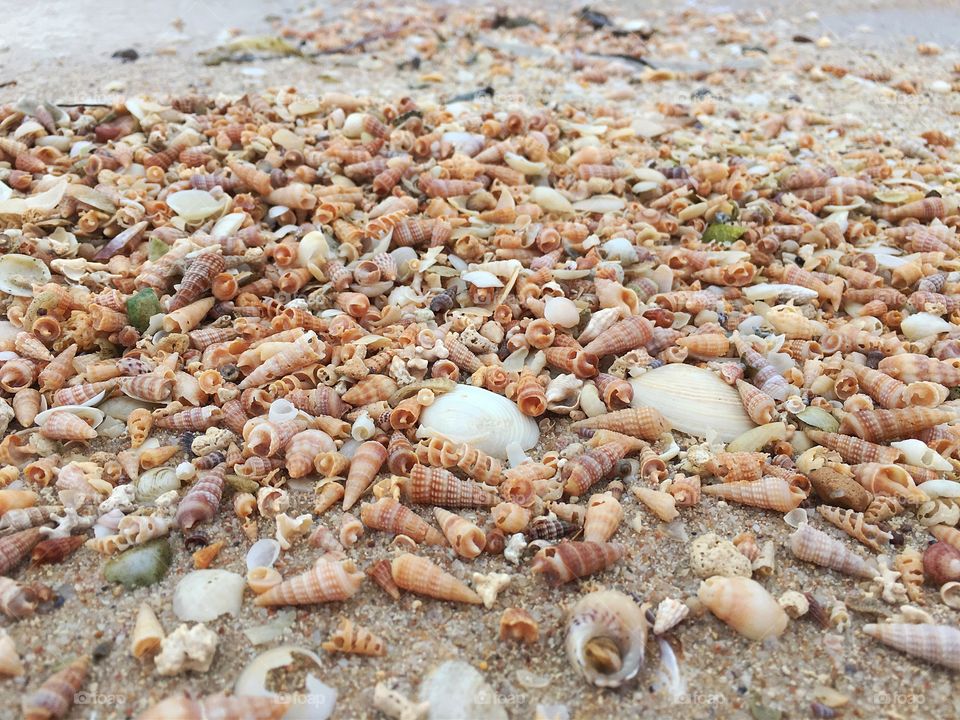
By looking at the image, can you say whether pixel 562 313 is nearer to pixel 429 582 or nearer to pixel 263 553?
pixel 429 582

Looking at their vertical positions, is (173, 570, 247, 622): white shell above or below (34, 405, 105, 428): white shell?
below

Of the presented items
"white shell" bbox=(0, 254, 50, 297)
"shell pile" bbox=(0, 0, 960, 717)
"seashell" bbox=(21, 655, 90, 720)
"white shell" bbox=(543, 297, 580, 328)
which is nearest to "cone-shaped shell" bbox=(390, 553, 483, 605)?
"shell pile" bbox=(0, 0, 960, 717)

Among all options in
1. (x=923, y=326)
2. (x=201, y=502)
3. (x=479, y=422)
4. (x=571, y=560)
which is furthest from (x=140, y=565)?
(x=923, y=326)

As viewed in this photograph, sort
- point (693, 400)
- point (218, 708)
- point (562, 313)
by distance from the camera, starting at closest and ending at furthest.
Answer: point (218, 708) → point (693, 400) → point (562, 313)

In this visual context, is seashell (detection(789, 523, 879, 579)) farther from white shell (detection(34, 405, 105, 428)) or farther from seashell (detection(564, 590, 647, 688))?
white shell (detection(34, 405, 105, 428))

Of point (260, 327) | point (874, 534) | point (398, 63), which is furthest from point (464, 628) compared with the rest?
point (398, 63)

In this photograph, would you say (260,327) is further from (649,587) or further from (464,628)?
(649,587)

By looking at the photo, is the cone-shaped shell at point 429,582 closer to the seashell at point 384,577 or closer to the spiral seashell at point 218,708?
the seashell at point 384,577
